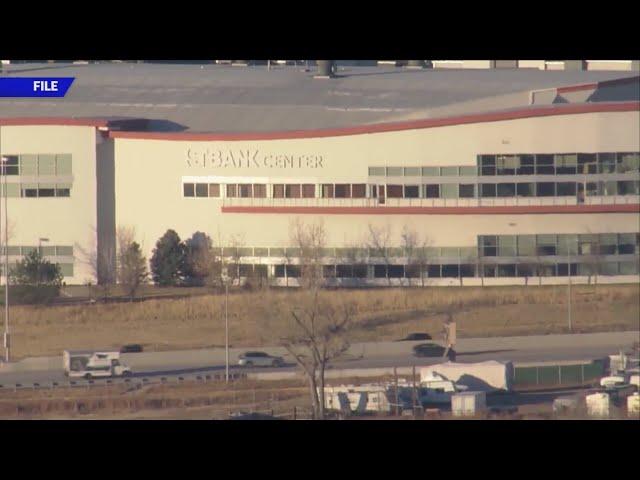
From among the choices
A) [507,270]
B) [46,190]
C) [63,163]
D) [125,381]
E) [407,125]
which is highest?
[407,125]

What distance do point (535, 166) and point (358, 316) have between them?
171 centimetres

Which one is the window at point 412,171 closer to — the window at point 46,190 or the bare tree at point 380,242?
the bare tree at point 380,242

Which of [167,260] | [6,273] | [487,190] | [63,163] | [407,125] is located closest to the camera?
[6,273]

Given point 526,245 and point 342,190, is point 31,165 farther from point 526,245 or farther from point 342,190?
point 526,245

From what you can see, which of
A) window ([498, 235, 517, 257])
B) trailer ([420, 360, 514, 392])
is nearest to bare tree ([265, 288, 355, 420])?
trailer ([420, 360, 514, 392])

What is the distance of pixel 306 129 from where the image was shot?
44.1ft

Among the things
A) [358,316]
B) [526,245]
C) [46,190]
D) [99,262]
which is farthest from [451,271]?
[46,190]

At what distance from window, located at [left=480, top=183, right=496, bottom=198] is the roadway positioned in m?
1.36

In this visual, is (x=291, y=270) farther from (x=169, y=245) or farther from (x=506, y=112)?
(x=506, y=112)

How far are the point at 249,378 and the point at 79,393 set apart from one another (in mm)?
986

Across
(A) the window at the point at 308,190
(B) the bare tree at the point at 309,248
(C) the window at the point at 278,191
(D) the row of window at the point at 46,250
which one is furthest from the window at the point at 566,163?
(D) the row of window at the point at 46,250

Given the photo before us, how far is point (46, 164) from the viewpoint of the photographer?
13023mm

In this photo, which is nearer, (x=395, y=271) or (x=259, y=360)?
(x=259, y=360)

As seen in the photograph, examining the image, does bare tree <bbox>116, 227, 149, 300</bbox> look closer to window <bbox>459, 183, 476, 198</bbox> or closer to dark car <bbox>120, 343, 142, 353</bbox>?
dark car <bbox>120, 343, 142, 353</bbox>
